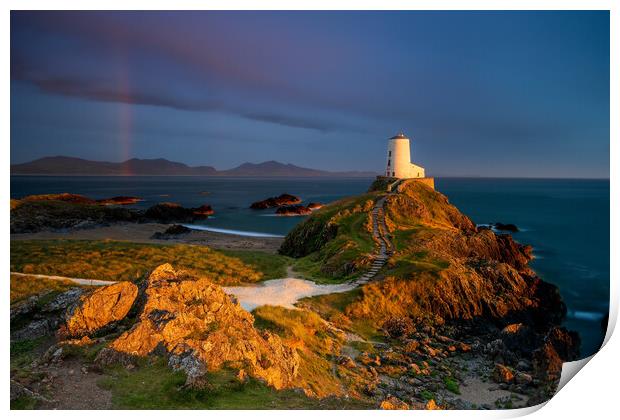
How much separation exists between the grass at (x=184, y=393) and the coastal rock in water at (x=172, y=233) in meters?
31.2

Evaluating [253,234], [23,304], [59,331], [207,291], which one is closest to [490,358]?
[207,291]

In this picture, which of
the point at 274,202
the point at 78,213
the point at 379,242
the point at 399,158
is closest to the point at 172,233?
the point at 78,213

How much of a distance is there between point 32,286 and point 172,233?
82.5 ft

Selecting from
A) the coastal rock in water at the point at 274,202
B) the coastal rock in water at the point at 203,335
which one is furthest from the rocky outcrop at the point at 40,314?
Result: the coastal rock in water at the point at 274,202

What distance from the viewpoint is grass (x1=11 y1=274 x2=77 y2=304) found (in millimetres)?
16266

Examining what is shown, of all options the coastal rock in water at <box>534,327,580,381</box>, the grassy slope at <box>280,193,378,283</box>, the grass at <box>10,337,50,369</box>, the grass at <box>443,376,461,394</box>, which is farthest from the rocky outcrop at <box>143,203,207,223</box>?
the coastal rock in water at <box>534,327,580,381</box>

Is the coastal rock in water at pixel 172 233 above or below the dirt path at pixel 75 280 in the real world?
below

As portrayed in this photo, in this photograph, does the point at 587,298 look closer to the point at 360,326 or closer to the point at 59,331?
the point at 360,326

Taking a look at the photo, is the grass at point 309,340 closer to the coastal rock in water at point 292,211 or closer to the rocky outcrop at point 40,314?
the rocky outcrop at point 40,314

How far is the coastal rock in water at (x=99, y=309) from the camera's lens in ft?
42.2

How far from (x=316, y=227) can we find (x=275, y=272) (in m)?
9.09

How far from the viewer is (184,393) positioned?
10430 millimetres

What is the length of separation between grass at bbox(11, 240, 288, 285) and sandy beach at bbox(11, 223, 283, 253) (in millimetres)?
8408

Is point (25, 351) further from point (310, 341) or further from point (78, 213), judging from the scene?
point (78, 213)
